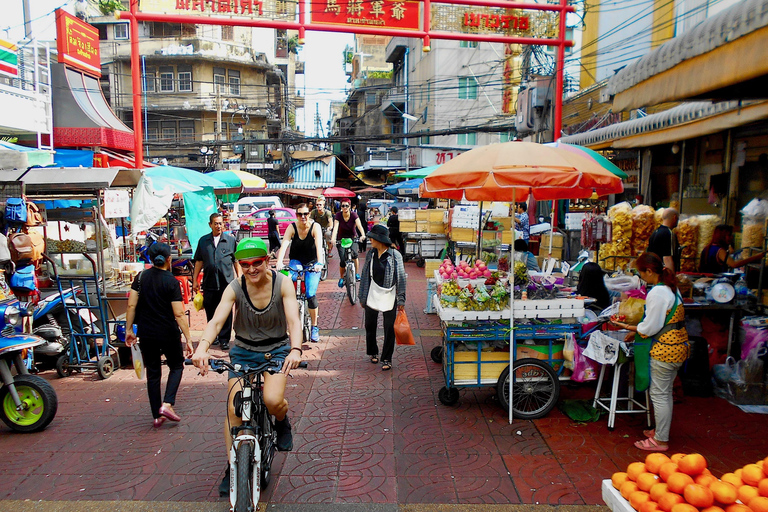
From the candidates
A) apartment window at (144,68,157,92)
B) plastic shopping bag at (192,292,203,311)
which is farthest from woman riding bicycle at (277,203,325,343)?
apartment window at (144,68,157,92)

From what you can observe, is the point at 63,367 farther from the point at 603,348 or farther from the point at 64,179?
the point at 603,348

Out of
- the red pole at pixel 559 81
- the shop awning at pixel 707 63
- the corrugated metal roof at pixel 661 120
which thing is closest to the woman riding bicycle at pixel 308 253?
the shop awning at pixel 707 63

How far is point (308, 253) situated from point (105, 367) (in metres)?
3.13

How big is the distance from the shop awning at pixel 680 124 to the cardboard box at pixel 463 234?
112 inches

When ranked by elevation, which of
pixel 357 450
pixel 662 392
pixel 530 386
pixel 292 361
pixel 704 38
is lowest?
pixel 357 450

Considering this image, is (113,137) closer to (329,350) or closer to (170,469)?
(329,350)

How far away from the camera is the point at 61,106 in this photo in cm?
1466

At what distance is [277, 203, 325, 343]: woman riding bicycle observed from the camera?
8461 mm

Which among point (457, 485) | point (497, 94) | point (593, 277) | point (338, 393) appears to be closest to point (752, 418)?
point (593, 277)

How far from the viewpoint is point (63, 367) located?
704 centimetres

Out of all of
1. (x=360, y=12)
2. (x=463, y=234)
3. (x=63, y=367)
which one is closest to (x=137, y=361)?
(x=63, y=367)

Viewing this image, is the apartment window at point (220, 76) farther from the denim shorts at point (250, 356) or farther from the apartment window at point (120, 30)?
the denim shorts at point (250, 356)

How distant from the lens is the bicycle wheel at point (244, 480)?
11.3 ft

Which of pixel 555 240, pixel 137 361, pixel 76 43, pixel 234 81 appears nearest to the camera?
pixel 137 361
